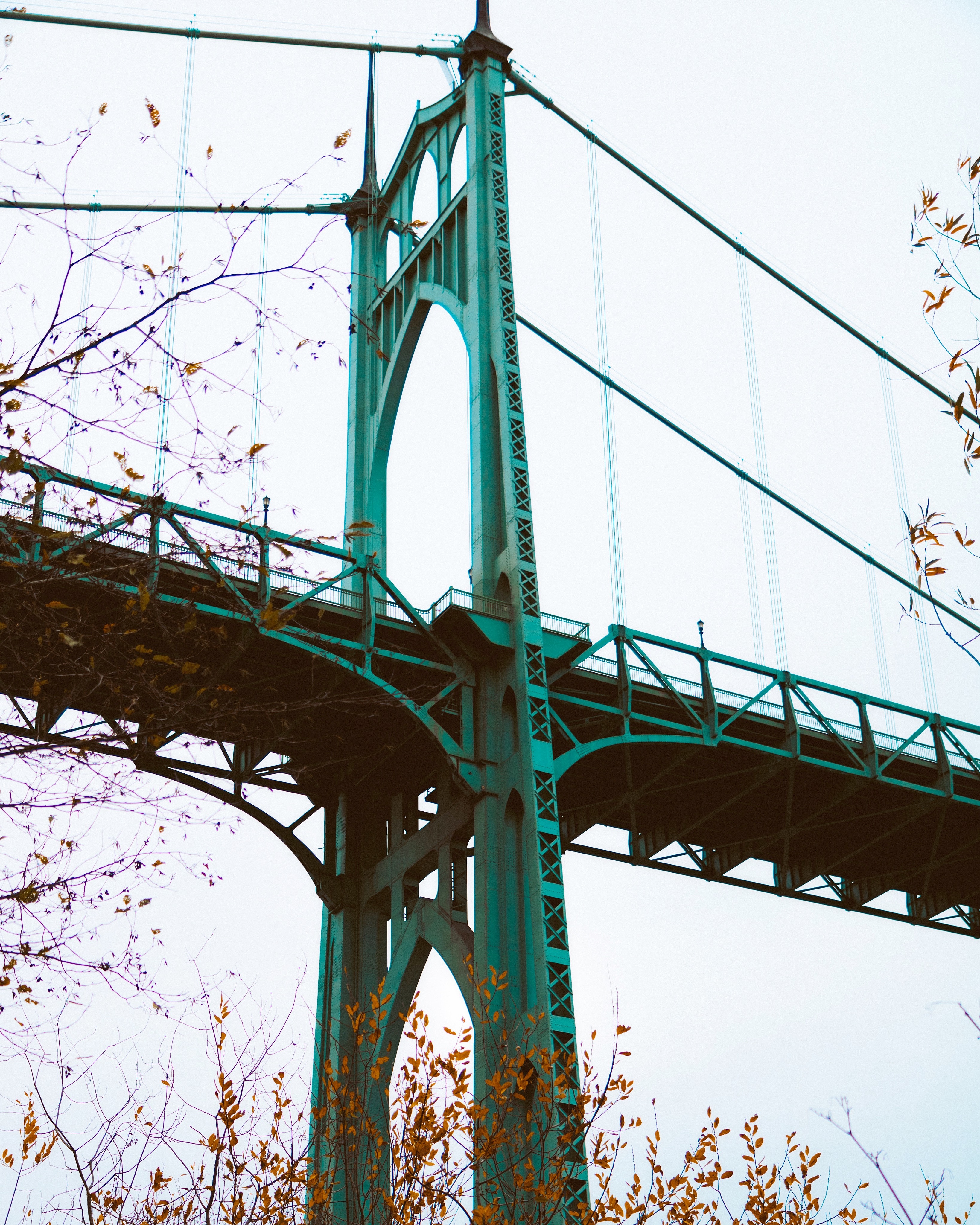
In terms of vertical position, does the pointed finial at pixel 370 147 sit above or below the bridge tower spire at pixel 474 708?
above

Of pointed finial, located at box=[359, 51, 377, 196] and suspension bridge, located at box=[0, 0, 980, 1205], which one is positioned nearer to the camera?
suspension bridge, located at box=[0, 0, 980, 1205]

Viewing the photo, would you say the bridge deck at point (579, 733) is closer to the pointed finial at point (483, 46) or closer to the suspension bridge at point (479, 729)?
the suspension bridge at point (479, 729)

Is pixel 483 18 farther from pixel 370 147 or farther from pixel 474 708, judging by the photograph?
pixel 474 708

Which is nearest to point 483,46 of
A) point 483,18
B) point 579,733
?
point 483,18

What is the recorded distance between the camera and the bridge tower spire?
24.0 metres

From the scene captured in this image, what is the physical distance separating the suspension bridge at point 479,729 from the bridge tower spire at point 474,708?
5 cm

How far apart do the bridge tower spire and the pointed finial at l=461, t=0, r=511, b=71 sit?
0.04 m

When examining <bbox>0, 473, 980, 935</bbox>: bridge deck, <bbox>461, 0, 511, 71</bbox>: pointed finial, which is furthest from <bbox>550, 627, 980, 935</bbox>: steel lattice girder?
<bbox>461, 0, 511, 71</bbox>: pointed finial

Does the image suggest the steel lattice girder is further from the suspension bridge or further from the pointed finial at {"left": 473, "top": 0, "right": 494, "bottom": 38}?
the pointed finial at {"left": 473, "top": 0, "right": 494, "bottom": 38}

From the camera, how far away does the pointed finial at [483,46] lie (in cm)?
3203

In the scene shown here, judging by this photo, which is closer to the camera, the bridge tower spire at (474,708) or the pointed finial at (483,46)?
the bridge tower spire at (474,708)

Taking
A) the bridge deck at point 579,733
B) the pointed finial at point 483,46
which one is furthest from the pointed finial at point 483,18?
the bridge deck at point 579,733

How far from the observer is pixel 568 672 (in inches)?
1109

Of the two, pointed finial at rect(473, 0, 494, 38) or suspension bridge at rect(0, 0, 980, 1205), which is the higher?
pointed finial at rect(473, 0, 494, 38)
